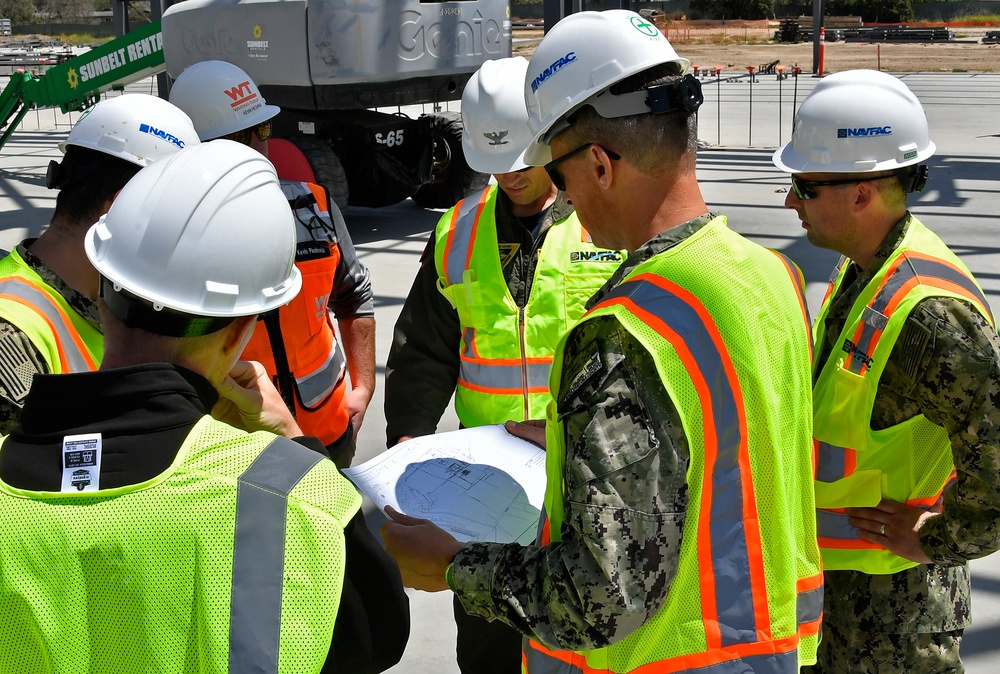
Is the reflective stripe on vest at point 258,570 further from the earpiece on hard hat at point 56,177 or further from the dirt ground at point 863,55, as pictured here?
the dirt ground at point 863,55

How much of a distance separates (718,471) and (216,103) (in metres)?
2.39

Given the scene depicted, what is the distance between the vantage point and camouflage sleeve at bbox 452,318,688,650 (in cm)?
149

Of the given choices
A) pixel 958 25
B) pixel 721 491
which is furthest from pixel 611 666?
pixel 958 25

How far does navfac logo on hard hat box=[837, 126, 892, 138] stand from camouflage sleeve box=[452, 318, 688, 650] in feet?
4.38

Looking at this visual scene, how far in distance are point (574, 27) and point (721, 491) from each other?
2.94ft

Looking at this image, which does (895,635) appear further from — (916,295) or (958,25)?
(958,25)

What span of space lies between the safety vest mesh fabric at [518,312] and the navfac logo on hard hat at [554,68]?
1009 millimetres

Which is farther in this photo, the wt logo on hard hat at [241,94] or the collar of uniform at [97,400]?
the wt logo on hard hat at [241,94]

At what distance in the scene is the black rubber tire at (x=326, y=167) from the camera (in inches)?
379

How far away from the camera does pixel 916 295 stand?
89.1 inches

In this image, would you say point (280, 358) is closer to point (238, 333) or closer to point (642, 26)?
point (238, 333)

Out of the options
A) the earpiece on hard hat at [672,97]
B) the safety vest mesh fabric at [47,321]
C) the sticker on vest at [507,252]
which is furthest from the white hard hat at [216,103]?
the earpiece on hard hat at [672,97]

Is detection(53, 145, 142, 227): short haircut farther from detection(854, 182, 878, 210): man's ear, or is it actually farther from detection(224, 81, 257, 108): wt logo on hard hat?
detection(854, 182, 878, 210): man's ear

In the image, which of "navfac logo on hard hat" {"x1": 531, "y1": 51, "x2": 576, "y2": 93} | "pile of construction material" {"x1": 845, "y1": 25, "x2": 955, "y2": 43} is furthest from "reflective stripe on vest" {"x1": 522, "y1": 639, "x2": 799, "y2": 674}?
"pile of construction material" {"x1": 845, "y1": 25, "x2": 955, "y2": 43}
